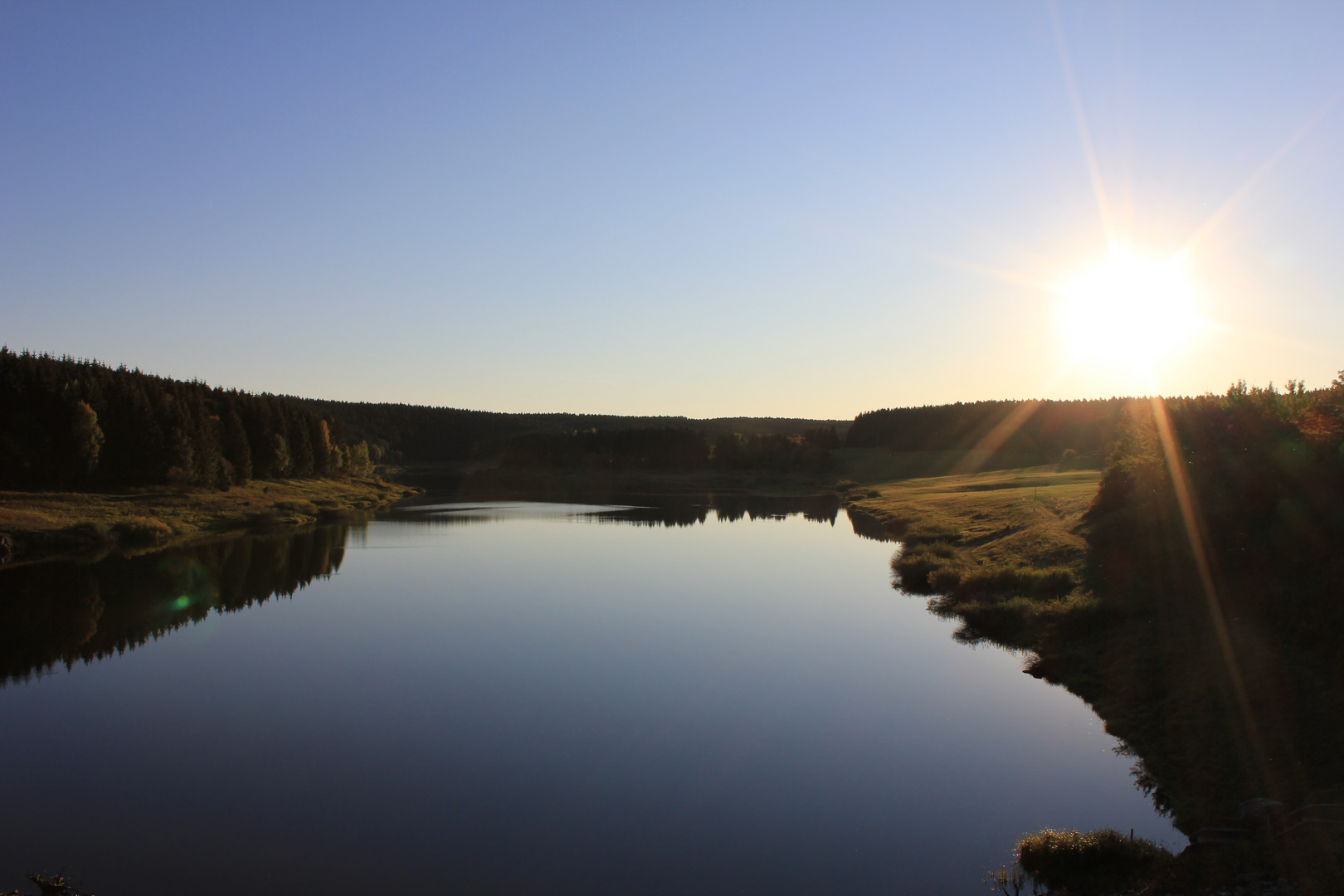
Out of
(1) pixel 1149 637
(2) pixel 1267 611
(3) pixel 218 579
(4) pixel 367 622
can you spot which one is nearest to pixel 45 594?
(3) pixel 218 579

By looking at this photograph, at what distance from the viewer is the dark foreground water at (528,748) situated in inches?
352

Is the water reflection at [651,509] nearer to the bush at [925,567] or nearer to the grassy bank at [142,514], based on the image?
the grassy bank at [142,514]

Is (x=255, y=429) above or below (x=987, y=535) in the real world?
above

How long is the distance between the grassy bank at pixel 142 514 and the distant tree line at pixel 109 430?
4.67 ft

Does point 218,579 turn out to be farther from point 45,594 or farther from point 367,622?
point 367,622

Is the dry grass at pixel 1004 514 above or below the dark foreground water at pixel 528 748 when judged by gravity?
above

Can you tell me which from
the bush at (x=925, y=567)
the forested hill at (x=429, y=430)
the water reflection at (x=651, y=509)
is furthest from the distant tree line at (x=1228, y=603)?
the forested hill at (x=429, y=430)

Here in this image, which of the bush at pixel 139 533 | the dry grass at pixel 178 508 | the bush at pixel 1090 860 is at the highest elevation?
the dry grass at pixel 178 508

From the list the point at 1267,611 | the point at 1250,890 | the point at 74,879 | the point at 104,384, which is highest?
the point at 104,384

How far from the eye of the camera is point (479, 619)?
21797 mm

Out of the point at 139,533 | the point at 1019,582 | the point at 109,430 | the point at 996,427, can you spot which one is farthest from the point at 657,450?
the point at 1019,582

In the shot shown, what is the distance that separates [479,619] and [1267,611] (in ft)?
55.8

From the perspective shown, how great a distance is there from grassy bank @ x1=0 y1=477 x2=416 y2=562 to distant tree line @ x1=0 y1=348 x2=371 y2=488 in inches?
56.1

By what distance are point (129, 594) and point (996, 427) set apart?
92725 mm
